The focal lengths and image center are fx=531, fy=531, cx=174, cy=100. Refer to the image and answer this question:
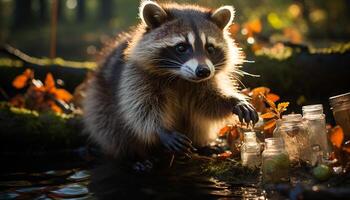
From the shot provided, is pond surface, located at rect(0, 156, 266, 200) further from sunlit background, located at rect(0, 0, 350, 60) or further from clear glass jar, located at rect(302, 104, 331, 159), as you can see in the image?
sunlit background, located at rect(0, 0, 350, 60)

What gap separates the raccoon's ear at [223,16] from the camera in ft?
12.7

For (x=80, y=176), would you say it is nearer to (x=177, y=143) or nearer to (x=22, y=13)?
(x=177, y=143)

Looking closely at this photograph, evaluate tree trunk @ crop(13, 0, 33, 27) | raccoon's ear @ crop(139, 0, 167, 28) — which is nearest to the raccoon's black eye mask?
raccoon's ear @ crop(139, 0, 167, 28)

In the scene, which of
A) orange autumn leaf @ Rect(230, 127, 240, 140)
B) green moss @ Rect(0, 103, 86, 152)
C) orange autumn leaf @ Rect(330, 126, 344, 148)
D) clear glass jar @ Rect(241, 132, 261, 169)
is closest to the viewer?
orange autumn leaf @ Rect(330, 126, 344, 148)

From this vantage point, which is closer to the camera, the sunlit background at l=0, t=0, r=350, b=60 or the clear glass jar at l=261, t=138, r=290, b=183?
the clear glass jar at l=261, t=138, r=290, b=183

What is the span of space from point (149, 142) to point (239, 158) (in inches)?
25.4

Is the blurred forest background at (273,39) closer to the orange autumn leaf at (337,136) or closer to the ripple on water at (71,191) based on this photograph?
the orange autumn leaf at (337,136)

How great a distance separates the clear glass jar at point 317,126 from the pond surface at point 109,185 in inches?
18.7

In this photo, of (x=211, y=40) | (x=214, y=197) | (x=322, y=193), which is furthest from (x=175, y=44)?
(x=322, y=193)

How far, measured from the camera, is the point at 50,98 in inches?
211

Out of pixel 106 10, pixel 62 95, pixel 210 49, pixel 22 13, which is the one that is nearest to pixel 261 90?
pixel 210 49

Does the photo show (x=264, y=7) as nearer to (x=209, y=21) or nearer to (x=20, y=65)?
(x=20, y=65)

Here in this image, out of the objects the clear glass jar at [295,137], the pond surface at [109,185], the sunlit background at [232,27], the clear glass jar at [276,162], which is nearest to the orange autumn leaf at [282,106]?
the clear glass jar at [295,137]

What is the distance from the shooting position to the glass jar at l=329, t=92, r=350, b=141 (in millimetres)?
A: 3139
